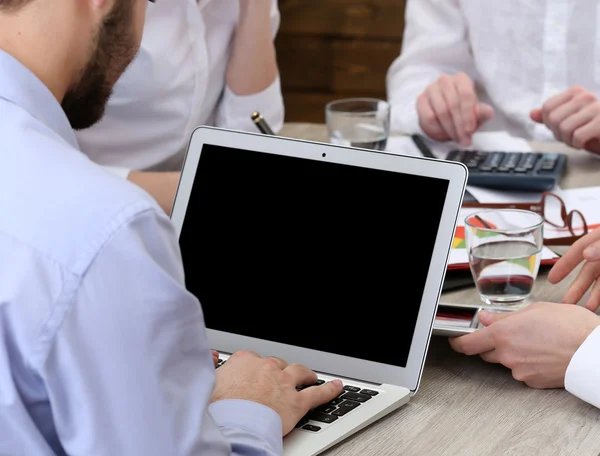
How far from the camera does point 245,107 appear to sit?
1615 millimetres

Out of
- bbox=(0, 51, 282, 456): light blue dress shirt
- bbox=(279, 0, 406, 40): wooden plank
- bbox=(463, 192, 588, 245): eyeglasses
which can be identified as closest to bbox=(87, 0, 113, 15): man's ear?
bbox=(0, 51, 282, 456): light blue dress shirt

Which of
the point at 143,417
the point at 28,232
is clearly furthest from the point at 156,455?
the point at 28,232

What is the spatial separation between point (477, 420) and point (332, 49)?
2.84m

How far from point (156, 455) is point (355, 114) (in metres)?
0.97

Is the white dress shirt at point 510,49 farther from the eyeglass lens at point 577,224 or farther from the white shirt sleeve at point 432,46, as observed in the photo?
the eyeglass lens at point 577,224

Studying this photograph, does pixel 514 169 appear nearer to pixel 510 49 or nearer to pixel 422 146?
pixel 422 146

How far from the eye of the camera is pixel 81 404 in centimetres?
57

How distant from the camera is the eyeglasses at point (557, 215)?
1.19 m

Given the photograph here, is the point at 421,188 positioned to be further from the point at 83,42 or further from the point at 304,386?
the point at 83,42

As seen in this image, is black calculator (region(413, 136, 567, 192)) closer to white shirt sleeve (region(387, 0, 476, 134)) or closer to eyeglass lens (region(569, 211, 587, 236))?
eyeglass lens (region(569, 211, 587, 236))

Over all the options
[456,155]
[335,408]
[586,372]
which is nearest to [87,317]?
[335,408]

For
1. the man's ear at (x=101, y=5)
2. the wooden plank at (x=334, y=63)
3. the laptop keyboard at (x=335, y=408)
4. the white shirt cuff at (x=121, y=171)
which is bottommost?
the wooden plank at (x=334, y=63)

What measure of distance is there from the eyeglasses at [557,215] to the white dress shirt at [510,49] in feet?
2.16

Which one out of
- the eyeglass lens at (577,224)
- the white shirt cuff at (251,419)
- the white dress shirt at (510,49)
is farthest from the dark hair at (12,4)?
the white dress shirt at (510,49)
